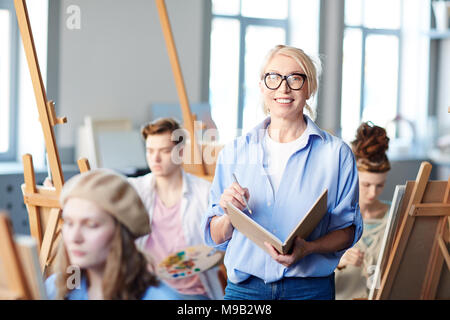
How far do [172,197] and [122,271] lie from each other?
969 millimetres

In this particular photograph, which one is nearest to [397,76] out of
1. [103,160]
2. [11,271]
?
[103,160]

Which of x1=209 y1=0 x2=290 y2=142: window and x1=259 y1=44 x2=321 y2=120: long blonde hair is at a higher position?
x1=209 y1=0 x2=290 y2=142: window

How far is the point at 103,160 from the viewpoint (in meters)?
4.41

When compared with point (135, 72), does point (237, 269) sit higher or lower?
lower

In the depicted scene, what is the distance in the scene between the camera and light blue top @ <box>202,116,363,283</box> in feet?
5.59

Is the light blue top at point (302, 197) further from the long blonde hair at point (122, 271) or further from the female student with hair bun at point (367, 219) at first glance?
the female student with hair bun at point (367, 219)

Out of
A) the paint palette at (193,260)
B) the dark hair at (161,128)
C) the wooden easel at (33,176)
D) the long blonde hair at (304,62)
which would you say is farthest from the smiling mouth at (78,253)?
the dark hair at (161,128)

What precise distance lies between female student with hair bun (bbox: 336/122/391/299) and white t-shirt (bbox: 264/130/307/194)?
2.81ft

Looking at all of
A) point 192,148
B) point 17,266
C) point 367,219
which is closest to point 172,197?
point 192,148

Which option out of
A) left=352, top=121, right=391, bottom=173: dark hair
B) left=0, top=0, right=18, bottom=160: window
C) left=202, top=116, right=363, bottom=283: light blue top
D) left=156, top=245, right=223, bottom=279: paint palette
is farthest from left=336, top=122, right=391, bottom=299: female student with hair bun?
left=0, top=0, right=18, bottom=160: window

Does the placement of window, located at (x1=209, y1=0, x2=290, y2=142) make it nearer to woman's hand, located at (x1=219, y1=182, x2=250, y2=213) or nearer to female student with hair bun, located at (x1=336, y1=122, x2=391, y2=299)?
female student with hair bun, located at (x1=336, y1=122, x2=391, y2=299)

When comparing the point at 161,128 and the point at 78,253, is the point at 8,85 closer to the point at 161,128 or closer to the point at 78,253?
the point at 161,128

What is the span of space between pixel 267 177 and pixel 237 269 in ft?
0.86

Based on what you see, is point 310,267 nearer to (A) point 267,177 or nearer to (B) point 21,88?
(A) point 267,177
